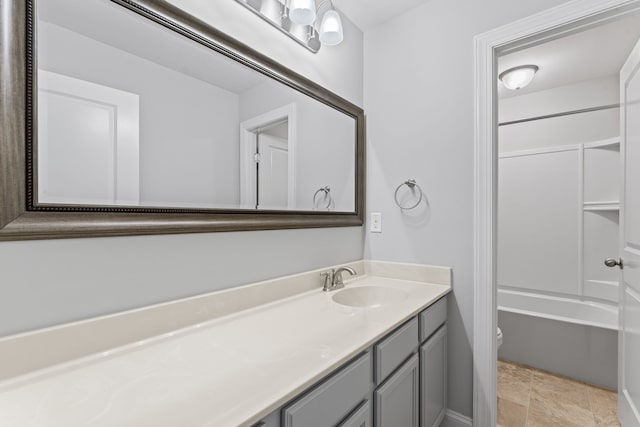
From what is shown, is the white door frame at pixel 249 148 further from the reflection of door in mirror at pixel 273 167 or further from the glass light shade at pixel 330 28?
the glass light shade at pixel 330 28

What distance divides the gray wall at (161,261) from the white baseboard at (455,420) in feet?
3.33

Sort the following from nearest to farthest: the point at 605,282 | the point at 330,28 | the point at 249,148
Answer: the point at 249,148 < the point at 330,28 < the point at 605,282

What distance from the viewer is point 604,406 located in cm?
193

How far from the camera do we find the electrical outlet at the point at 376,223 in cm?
194

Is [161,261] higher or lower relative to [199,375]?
higher

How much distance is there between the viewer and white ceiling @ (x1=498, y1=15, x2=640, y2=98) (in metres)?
2.00

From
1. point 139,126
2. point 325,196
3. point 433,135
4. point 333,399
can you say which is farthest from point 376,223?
point 139,126

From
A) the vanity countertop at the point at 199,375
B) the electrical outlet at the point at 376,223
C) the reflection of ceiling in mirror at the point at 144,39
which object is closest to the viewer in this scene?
the vanity countertop at the point at 199,375

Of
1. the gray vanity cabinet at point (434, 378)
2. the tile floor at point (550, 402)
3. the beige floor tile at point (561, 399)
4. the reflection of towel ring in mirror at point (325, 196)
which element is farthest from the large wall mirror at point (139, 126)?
the beige floor tile at point (561, 399)

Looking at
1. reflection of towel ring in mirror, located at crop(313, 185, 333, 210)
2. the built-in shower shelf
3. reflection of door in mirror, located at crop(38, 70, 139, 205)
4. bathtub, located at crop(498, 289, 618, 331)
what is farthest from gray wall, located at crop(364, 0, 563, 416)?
the built-in shower shelf

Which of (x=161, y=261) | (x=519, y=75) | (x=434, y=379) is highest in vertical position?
(x=519, y=75)

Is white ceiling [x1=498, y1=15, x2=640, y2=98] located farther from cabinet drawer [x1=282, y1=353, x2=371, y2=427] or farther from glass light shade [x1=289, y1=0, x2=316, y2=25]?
cabinet drawer [x1=282, y1=353, x2=371, y2=427]

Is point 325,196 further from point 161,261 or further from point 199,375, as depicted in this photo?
point 199,375

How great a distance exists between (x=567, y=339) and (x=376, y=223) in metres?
1.73
